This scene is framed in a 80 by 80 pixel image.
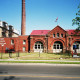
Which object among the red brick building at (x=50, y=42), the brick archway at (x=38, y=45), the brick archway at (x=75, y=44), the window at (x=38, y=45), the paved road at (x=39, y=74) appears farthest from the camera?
the window at (x=38, y=45)

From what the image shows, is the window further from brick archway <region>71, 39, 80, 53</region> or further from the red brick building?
brick archway <region>71, 39, 80, 53</region>

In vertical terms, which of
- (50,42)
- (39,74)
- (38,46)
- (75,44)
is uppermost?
(50,42)

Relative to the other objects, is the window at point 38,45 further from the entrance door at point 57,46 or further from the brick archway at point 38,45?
the entrance door at point 57,46

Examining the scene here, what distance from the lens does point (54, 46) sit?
102 feet

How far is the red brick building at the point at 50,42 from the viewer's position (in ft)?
99.0

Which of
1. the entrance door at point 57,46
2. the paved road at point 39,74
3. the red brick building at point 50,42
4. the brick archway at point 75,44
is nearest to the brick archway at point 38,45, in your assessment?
the red brick building at point 50,42

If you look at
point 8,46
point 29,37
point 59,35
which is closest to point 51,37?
point 59,35

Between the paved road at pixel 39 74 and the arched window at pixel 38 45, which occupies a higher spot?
the arched window at pixel 38 45

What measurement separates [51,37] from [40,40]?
425 cm

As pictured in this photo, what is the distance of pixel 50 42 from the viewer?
3059 centimetres

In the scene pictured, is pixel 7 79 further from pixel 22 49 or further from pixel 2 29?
pixel 2 29

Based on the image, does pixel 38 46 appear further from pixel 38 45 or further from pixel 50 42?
pixel 50 42

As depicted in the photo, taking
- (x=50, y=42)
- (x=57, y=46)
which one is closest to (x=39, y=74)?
(x=50, y=42)

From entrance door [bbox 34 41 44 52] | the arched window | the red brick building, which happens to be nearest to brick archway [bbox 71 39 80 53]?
the red brick building
